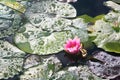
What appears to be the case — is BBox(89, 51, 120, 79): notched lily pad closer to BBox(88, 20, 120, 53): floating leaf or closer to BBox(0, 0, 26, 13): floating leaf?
BBox(88, 20, 120, 53): floating leaf

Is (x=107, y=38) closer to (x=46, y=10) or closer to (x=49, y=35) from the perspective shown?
(x=49, y=35)

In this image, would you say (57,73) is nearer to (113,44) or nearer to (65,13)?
(113,44)

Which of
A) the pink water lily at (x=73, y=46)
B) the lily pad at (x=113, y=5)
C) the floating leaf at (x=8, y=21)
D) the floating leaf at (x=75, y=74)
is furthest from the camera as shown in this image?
the lily pad at (x=113, y=5)

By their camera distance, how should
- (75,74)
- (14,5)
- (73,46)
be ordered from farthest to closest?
(14,5) → (73,46) → (75,74)

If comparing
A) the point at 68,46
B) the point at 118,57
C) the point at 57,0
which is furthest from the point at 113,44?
the point at 57,0

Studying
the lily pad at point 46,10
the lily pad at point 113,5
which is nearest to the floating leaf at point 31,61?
the lily pad at point 46,10

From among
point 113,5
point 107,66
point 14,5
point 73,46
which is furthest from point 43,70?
point 113,5

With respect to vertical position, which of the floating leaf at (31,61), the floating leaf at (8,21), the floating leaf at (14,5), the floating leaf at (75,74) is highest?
the floating leaf at (14,5)

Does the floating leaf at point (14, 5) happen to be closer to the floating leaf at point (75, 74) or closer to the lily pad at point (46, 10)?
the lily pad at point (46, 10)
